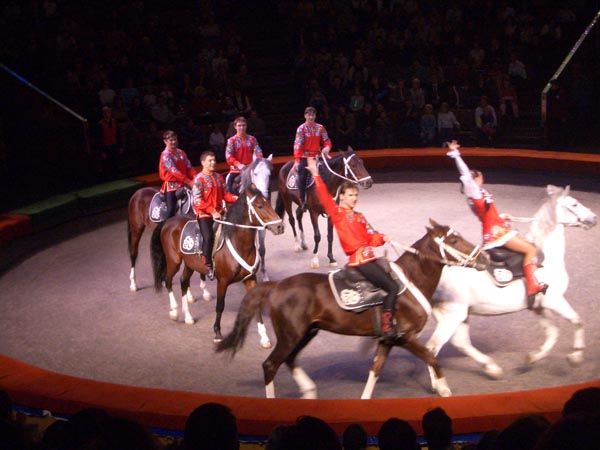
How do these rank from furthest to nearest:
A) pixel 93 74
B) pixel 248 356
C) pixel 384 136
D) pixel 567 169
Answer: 1. pixel 384 136
2. pixel 93 74
3. pixel 567 169
4. pixel 248 356

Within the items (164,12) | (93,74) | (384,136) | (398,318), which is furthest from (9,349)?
(164,12)

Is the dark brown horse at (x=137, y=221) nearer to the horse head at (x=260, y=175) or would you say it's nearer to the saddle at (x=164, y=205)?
the saddle at (x=164, y=205)

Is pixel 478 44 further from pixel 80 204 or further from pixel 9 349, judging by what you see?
pixel 9 349

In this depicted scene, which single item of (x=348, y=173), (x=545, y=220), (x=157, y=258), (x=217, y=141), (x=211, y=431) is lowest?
(x=157, y=258)

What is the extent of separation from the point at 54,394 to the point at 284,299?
237 centimetres

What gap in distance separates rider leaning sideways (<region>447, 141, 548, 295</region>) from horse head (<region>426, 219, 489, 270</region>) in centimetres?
82

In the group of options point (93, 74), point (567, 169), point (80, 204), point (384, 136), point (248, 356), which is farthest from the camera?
point (384, 136)

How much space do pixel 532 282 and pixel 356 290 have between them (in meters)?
2.03

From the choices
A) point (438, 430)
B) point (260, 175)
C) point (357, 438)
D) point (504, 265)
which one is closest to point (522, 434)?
point (438, 430)

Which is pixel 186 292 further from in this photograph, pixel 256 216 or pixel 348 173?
pixel 348 173

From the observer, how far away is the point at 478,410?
21.6ft

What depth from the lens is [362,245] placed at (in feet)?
24.9

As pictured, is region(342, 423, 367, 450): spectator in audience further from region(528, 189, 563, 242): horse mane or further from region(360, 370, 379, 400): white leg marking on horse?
region(528, 189, 563, 242): horse mane

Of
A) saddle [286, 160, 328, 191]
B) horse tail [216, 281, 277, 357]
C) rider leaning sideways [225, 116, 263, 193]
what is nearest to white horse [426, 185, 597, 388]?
horse tail [216, 281, 277, 357]
